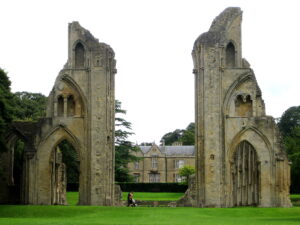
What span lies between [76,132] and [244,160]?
11.6m

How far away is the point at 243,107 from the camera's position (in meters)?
34.9

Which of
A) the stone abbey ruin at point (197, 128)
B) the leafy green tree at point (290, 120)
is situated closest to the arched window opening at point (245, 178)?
the stone abbey ruin at point (197, 128)

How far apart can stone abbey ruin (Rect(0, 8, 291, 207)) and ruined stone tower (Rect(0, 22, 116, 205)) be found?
5cm

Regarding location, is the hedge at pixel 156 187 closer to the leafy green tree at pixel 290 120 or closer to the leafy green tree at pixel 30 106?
the leafy green tree at pixel 30 106

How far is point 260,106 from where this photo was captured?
1383 inches

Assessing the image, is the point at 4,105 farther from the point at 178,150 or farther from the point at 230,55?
the point at 178,150

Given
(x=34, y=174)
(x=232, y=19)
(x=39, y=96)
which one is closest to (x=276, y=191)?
(x=232, y=19)

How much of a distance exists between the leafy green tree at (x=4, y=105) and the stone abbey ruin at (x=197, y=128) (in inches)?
166

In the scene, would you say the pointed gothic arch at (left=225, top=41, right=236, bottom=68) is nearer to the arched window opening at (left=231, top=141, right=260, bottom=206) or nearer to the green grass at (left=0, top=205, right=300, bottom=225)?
the arched window opening at (left=231, top=141, right=260, bottom=206)

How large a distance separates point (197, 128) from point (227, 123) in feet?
5.26

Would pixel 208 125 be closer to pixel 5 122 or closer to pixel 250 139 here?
pixel 250 139

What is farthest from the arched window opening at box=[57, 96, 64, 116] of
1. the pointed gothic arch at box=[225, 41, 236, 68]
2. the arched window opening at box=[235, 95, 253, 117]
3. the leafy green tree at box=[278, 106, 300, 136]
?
the leafy green tree at box=[278, 106, 300, 136]

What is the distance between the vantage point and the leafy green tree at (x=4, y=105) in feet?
95.8

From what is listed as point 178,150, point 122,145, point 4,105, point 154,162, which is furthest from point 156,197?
point 178,150
